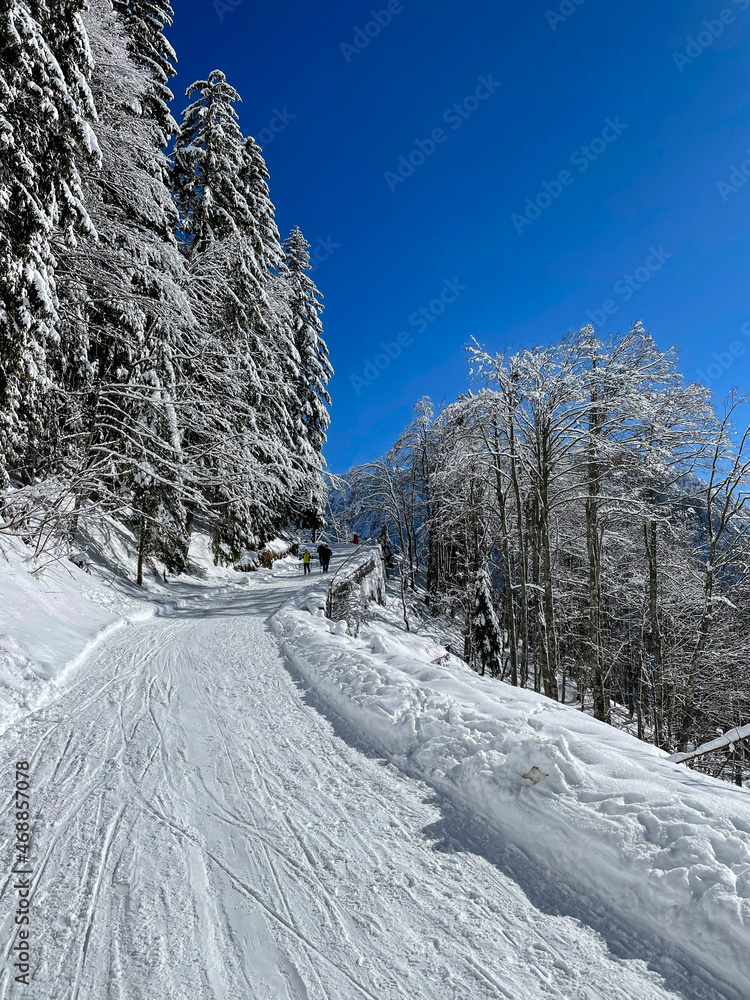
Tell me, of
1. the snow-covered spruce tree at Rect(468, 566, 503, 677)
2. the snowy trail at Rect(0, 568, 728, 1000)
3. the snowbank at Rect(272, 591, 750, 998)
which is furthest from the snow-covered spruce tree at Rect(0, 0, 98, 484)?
the snow-covered spruce tree at Rect(468, 566, 503, 677)

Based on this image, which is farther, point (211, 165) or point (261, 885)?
point (211, 165)

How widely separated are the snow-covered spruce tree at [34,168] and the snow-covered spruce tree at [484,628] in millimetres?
13050

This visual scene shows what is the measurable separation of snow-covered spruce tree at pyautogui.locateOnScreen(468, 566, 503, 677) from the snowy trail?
12222 mm

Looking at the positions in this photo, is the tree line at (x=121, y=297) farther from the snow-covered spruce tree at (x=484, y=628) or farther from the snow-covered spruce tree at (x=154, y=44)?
the snow-covered spruce tree at (x=484, y=628)

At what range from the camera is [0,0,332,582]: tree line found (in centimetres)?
661

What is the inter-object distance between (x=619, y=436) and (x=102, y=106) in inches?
548

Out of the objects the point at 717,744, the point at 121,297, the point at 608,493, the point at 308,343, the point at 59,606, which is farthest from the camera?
the point at 308,343

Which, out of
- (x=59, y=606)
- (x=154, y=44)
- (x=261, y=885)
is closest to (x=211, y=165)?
(x=154, y=44)

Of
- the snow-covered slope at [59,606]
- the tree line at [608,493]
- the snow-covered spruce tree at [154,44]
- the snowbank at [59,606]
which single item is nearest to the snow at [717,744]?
the tree line at [608,493]

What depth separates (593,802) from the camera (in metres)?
3.14

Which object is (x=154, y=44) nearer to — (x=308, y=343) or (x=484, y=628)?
(x=308, y=343)

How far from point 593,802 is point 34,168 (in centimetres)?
1038

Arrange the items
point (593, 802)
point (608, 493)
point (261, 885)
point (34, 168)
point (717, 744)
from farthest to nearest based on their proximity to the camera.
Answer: point (608, 493) < point (34, 168) < point (717, 744) < point (593, 802) < point (261, 885)

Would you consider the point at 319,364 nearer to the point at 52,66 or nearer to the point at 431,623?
the point at 431,623
